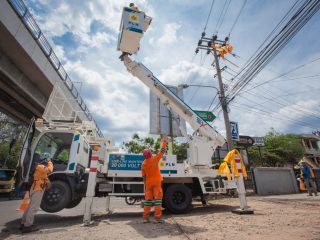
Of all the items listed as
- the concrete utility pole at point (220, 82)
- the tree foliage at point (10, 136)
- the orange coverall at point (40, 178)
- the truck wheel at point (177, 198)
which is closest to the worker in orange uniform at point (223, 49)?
the concrete utility pole at point (220, 82)

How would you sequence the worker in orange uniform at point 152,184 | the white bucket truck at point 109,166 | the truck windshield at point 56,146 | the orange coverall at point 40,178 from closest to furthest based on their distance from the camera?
1. the orange coverall at point 40,178
2. the worker in orange uniform at point 152,184
3. the white bucket truck at point 109,166
4. the truck windshield at point 56,146

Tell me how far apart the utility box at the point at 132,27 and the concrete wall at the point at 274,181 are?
34.7ft

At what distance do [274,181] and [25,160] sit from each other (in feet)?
44.8

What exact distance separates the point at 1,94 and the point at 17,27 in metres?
6.83

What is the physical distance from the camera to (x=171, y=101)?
832 centimetres

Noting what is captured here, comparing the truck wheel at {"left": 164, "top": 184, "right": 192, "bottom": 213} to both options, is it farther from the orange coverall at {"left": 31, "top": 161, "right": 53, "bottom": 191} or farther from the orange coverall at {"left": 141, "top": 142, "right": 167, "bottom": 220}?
the orange coverall at {"left": 31, "top": 161, "right": 53, "bottom": 191}

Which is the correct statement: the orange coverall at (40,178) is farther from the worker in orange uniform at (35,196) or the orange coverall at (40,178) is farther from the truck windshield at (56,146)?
the truck windshield at (56,146)

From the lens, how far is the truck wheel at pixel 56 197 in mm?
5637

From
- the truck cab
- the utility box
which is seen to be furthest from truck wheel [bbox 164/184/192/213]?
the utility box

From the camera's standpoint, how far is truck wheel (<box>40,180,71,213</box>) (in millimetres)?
5637

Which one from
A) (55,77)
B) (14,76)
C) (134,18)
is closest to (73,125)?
(134,18)

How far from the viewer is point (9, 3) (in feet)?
→ 33.8

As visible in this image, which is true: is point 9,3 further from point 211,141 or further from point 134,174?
point 211,141

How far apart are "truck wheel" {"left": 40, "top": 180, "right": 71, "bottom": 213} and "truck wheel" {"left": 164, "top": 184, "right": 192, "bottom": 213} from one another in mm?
2772
